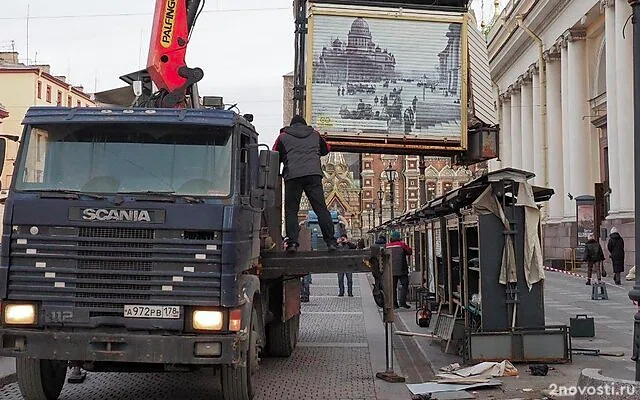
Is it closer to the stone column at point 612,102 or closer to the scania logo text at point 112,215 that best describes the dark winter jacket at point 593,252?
the stone column at point 612,102

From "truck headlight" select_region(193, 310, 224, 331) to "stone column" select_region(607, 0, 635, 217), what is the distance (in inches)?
1090

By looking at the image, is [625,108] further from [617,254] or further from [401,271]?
[401,271]

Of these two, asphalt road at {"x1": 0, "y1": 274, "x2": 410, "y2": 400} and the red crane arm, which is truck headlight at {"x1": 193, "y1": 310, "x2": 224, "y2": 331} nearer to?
asphalt road at {"x1": 0, "y1": 274, "x2": 410, "y2": 400}

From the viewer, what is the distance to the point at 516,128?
193ft

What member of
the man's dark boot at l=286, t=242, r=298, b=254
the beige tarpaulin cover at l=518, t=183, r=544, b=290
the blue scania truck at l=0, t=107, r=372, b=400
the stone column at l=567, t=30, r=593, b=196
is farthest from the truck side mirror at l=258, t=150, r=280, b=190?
the stone column at l=567, t=30, r=593, b=196

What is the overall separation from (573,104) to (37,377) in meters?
37.1

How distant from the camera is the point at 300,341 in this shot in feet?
48.2

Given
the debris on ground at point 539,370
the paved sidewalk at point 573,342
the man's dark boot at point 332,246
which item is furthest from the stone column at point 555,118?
the man's dark boot at point 332,246

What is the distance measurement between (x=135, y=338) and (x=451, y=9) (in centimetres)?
1139

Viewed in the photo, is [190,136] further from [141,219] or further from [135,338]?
[135,338]

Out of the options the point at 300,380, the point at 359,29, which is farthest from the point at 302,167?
the point at 359,29

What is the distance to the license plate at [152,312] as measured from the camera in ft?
25.4

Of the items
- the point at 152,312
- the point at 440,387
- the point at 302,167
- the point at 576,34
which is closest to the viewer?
the point at 152,312

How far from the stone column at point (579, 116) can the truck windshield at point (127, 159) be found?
35.9m
